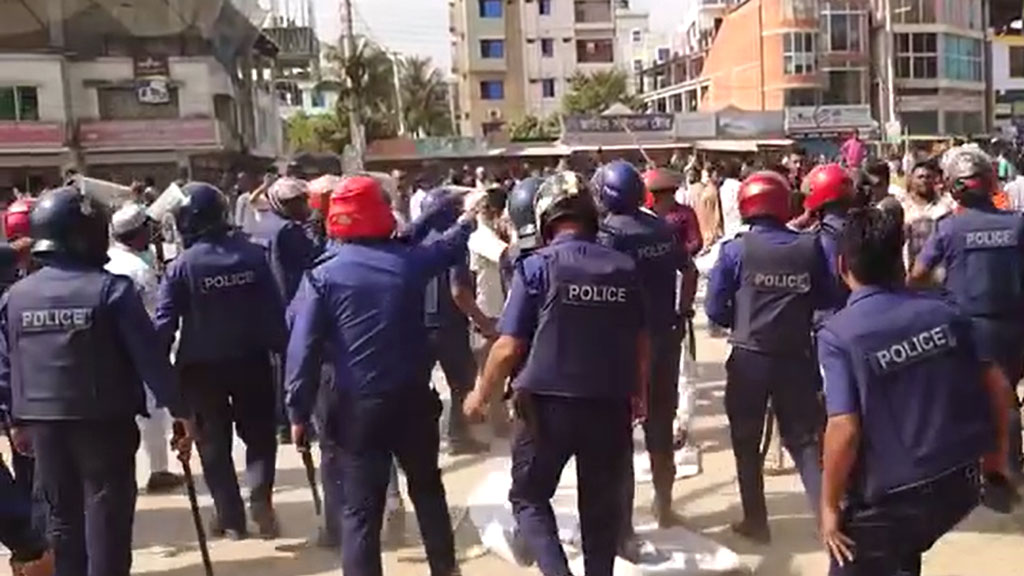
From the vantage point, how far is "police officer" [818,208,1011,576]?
3695mm

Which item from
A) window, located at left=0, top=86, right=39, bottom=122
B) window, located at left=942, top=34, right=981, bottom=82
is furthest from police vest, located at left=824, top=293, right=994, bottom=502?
window, located at left=942, top=34, right=981, bottom=82

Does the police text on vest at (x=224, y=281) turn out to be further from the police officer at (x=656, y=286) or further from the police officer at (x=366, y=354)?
the police officer at (x=656, y=286)

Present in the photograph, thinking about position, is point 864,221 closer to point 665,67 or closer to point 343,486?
point 343,486

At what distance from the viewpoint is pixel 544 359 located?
4.92m

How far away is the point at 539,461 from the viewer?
5.11 m

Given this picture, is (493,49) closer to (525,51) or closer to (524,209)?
(525,51)

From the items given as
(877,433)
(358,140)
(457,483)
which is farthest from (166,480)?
(358,140)

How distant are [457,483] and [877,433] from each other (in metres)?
4.57

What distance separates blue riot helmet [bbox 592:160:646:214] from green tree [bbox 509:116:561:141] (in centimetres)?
5004

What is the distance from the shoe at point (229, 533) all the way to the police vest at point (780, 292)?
3.01 metres

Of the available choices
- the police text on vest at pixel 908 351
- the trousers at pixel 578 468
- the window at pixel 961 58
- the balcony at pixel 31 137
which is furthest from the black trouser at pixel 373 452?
the window at pixel 961 58

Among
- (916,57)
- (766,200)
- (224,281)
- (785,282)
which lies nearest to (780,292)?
(785,282)

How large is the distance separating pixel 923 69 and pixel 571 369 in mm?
60788

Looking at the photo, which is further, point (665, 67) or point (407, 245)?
point (665, 67)
